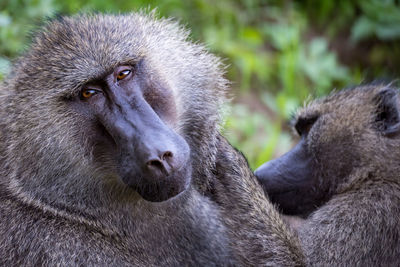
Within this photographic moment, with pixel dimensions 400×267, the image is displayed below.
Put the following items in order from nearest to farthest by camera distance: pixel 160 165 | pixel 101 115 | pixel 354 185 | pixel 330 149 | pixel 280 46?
pixel 160 165 → pixel 101 115 → pixel 354 185 → pixel 330 149 → pixel 280 46

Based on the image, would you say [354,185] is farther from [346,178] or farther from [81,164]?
→ [81,164]

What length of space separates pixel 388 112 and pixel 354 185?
1.53 feet

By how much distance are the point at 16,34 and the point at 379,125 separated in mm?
2973

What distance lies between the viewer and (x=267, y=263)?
9.76 ft

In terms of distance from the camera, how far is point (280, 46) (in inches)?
272

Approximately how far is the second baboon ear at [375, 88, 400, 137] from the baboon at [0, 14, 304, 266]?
94 cm

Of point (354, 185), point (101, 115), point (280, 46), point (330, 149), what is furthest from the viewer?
point (280, 46)

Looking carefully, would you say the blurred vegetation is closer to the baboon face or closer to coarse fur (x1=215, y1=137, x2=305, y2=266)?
the baboon face

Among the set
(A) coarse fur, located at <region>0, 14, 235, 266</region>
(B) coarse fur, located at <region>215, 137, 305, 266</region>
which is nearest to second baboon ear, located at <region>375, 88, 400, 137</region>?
(B) coarse fur, located at <region>215, 137, 305, 266</region>

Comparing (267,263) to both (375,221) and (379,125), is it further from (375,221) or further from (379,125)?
(379,125)

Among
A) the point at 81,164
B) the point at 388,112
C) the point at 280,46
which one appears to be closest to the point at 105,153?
the point at 81,164

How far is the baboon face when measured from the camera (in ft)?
11.3

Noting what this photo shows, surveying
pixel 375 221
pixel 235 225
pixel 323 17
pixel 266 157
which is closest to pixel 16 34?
pixel 266 157

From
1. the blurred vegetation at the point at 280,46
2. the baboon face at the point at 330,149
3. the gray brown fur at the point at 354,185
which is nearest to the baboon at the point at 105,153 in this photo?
the gray brown fur at the point at 354,185
